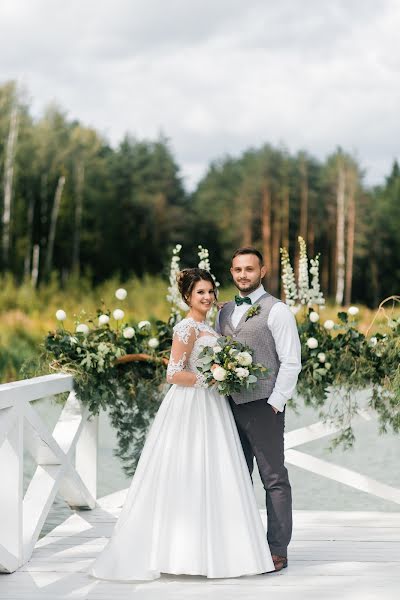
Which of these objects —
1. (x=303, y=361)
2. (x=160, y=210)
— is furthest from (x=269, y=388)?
(x=160, y=210)

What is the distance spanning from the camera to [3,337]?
17.8 m

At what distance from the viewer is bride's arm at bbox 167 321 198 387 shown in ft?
13.1

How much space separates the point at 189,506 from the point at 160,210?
30.4 meters

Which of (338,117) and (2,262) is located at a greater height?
(338,117)

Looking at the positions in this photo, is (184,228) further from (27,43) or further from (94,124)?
(27,43)

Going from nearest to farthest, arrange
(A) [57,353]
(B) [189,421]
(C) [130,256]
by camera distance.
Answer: (B) [189,421], (A) [57,353], (C) [130,256]

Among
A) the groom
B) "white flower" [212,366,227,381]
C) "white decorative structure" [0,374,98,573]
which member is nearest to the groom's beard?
the groom

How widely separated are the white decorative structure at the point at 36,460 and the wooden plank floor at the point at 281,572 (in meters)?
0.13

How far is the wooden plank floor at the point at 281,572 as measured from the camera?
3750mm

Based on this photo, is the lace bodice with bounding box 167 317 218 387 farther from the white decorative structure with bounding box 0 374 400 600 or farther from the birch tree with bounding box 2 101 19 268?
the birch tree with bounding box 2 101 19 268

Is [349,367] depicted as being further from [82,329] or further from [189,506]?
[189,506]

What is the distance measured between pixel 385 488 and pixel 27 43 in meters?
33.5

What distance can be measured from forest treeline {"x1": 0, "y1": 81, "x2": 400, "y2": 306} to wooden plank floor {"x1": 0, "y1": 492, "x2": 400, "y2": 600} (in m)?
23.9

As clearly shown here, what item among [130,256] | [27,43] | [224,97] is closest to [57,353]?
[130,256]
